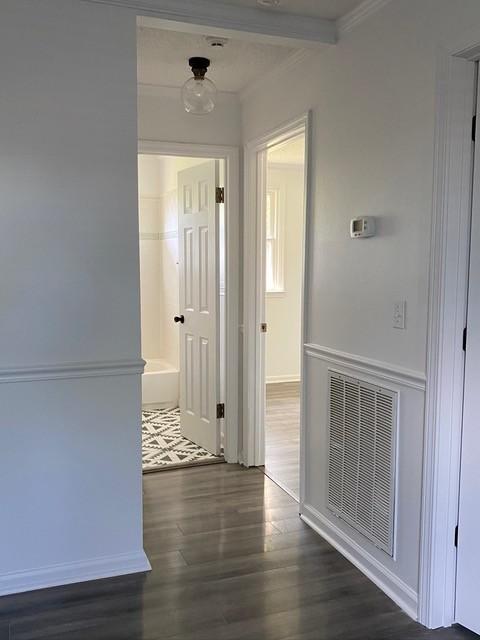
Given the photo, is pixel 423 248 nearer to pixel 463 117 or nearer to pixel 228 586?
pixel 463 117

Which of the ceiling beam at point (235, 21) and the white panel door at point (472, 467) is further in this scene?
the ceiling beam at point (235, 21)

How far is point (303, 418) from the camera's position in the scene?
10.7 ft

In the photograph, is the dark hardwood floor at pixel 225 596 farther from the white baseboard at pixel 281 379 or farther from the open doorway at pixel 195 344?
the white baseboard at pixel 281 379

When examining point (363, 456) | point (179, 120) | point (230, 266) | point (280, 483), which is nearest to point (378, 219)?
point (363, 456)

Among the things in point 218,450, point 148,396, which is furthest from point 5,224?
point 148,396

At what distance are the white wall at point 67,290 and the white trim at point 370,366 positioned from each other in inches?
38.8

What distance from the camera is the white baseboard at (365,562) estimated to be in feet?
7.80

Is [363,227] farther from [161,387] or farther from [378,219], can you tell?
[161,387]

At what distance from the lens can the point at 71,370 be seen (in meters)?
2.50

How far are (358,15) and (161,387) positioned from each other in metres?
3.87

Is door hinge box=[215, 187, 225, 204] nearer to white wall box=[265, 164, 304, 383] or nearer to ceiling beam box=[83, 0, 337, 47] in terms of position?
ceiling beam box=[83, 0, 337, 47]

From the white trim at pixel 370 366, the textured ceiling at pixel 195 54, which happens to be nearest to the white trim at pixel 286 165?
the textured ceiling at pixel 195 54

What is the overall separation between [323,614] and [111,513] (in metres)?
1.02

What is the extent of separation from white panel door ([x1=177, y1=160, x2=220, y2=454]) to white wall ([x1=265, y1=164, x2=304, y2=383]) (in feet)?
7.84
